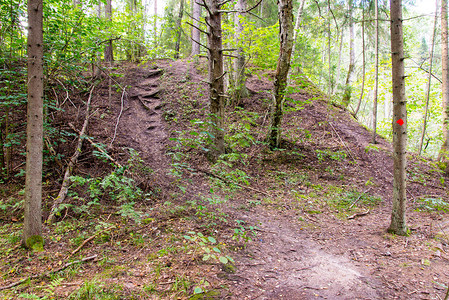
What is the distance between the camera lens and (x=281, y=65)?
277 inches

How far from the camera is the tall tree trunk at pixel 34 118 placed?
298 cm

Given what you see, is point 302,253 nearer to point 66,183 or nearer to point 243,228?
point 243,228

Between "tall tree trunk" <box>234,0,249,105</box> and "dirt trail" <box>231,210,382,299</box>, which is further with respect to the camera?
"tall tree trunk" <box>234,0,249,105</box>

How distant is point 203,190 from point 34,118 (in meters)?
3.45

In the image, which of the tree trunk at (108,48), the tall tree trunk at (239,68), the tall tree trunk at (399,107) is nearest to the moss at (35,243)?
the tall tree trunk at (399,107)

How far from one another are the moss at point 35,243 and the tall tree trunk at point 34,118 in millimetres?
11

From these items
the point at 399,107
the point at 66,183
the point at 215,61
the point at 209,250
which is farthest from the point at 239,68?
the point at 209,250

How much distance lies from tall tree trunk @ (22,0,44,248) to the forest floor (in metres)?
0.64

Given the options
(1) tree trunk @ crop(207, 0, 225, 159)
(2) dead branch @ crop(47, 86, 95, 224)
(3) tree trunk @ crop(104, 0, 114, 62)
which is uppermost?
(3) tree trunk @ crop(104, 0, 114, 62)

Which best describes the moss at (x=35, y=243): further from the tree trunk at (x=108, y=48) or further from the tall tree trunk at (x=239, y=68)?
the tree trunk at (x=108, y=48)

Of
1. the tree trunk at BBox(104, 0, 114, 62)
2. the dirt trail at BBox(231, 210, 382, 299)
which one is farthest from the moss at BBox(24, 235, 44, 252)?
the tree trunk at BBox(104, 0, 114, 62)

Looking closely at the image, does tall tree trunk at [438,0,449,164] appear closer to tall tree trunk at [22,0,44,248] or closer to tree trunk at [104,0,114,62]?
tall tree trunk at [22,0,44,248]

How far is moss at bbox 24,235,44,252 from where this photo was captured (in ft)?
10.4

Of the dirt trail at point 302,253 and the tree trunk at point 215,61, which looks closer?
the dirt trail at point 302,253
